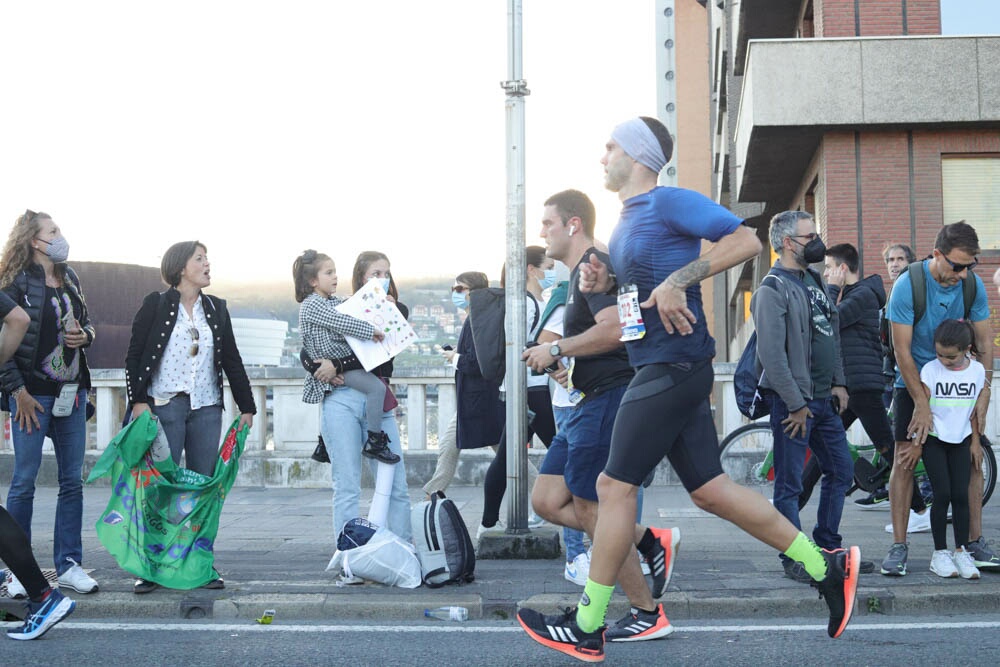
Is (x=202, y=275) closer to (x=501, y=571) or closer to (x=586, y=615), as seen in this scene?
(x=501, y=571)

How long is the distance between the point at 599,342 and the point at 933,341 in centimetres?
241

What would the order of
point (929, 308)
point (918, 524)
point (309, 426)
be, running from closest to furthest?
point (929, 308)
point (918, 524)
point (309, 426)

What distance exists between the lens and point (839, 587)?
14.3 ft

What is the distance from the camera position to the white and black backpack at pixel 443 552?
616 centimetres

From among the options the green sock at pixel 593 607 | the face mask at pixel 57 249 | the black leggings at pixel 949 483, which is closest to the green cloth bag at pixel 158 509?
the face mask at pixel 57 249

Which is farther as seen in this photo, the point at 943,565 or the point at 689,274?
the point at 943,565

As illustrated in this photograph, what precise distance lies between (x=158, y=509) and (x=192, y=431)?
0.49 metres

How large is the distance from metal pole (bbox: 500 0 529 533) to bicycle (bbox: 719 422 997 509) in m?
2.13

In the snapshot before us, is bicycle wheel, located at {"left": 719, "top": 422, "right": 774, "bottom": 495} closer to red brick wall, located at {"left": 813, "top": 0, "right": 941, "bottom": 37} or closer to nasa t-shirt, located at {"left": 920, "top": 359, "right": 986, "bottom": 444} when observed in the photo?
nasa t-shirt, located at {"left": 920, "top": 359, "right": 986, "bottom": 444}

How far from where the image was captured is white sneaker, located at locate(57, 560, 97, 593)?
6047 millimetres

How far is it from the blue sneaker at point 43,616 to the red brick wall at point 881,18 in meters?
15.8

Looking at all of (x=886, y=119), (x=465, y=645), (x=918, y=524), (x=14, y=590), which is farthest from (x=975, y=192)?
(x=14, y=590)

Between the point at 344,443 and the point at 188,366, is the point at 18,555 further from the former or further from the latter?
the point at 344,443

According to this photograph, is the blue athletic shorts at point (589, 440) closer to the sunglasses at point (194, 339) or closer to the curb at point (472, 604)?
the curb at point (472, 604)
